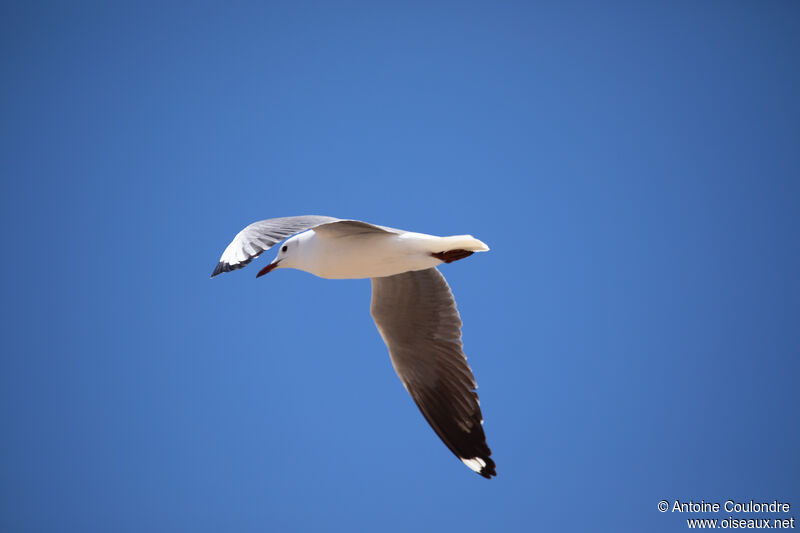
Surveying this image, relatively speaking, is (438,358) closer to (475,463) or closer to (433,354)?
(433,354)

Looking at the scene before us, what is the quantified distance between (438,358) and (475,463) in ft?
2.17

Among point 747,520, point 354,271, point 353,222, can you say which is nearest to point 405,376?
point 354,271

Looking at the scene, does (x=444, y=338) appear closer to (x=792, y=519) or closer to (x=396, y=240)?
(x=396, y=240)

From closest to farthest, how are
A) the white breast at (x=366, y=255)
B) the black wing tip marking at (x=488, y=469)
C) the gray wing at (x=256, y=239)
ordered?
the gray wing at (x=256, y=239), the white breast at (x=366, y=255), the black wing tip marking at (x=488, y=469)

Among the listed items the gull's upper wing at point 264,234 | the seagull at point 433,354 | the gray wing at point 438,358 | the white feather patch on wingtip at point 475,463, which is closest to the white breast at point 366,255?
the gull's upper wing at point 264,234

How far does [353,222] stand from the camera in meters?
4.20

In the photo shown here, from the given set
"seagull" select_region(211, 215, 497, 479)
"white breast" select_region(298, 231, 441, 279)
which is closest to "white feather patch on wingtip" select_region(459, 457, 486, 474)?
"seagull" select_region(211, 215, 497, 479)

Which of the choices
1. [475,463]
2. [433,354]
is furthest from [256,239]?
[475,463]

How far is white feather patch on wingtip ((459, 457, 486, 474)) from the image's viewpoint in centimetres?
521

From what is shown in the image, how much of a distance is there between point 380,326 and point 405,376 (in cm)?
35

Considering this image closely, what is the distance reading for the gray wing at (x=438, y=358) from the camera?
207 inches

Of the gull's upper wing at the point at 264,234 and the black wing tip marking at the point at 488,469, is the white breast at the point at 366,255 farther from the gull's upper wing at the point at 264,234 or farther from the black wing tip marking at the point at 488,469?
the black wing tip marking at the point at 488,469

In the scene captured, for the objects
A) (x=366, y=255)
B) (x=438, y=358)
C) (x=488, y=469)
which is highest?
(x=366, y=255)

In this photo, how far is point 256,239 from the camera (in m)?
3.63
